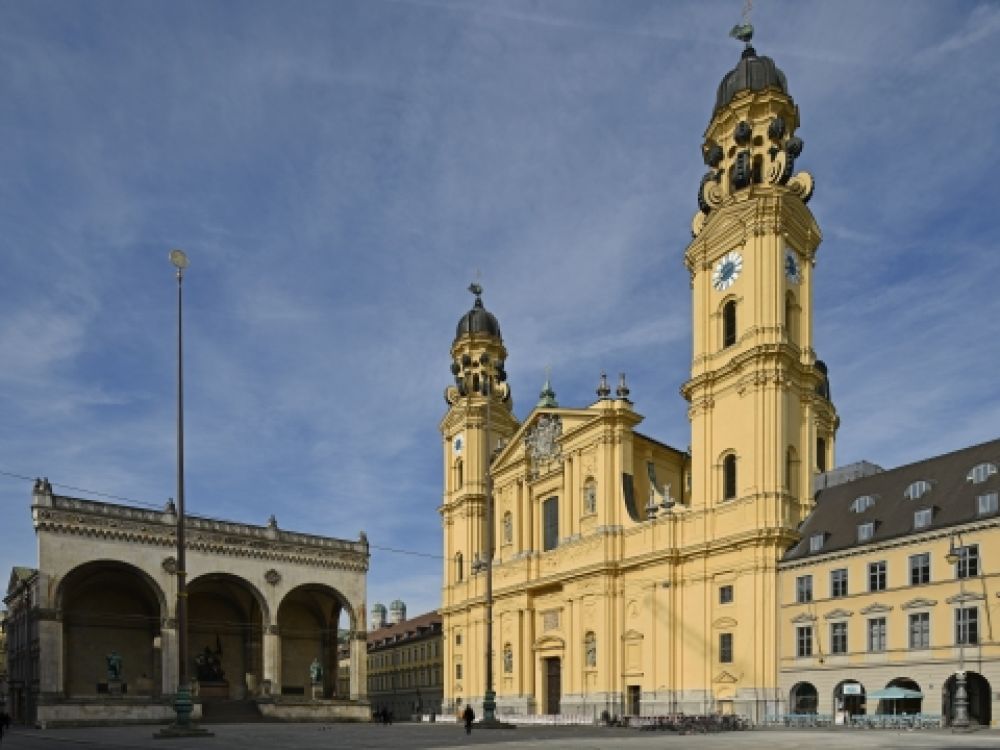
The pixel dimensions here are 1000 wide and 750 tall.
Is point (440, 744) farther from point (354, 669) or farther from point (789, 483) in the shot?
point (354, 669)

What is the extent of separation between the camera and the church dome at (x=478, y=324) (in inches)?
2921

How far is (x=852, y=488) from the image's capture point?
46.9 metres

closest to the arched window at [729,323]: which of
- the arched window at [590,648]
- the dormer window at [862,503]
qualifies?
the dormer window at [862,503]

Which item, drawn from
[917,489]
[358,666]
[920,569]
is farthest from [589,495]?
[358,666]

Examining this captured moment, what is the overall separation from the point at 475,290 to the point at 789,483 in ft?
118

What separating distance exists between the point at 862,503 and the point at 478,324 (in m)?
36.5

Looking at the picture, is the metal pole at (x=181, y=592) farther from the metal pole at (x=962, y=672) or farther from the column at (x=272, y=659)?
the column at (x=272, y=659)

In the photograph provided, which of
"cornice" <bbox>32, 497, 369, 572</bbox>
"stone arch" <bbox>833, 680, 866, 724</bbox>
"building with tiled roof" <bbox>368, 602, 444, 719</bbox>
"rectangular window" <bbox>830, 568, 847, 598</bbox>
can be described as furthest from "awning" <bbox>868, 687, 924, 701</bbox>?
"building with tiled roof" <bbox>368, 602, 444, 719</bbox>

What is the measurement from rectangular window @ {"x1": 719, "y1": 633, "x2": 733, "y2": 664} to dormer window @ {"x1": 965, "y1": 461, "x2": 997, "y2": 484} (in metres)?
13.9

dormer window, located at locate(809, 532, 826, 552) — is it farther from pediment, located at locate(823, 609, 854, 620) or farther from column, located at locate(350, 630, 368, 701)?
column, located at locate(350, 630, 368, 701)

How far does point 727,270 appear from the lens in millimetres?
51750

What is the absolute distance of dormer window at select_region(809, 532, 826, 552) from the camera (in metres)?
44.2

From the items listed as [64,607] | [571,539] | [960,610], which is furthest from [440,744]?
[64,607]

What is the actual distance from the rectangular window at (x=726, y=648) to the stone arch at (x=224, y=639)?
35.9m
